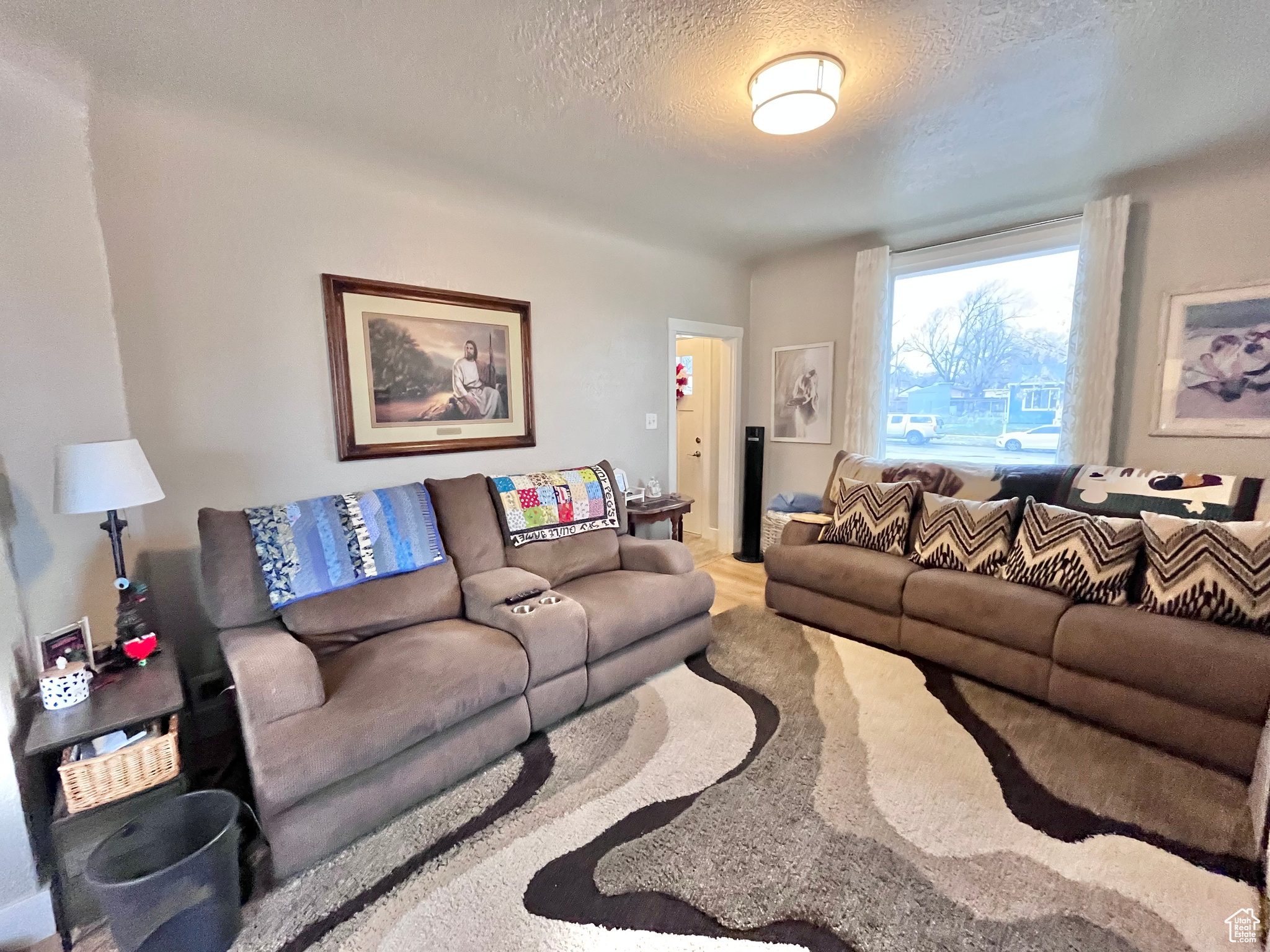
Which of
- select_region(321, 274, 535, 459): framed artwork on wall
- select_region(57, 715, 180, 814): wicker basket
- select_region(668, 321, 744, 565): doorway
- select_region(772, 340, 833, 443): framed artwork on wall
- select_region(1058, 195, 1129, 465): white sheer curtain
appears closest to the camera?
select_region(57, 715, 180, 814): wicker basket

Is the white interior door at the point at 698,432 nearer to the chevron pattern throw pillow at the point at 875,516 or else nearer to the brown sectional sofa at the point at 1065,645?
the chevron pattern throw pillow at the point at 875,516

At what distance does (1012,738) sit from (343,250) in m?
3.70

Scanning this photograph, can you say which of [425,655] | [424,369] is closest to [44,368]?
[424,369]

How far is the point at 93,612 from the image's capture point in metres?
1.90

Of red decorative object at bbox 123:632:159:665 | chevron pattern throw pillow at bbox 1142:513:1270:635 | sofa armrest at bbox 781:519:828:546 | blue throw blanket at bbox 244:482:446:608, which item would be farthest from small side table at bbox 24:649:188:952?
chevron pattern throw pillow at bbox 1142:513:1270:635

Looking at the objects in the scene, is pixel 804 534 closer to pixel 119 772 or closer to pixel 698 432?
pixel 698 432

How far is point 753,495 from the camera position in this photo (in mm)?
4629

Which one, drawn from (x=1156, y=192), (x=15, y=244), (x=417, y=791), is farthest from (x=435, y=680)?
(x=1156, y=192)

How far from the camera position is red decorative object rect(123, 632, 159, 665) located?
5.60ft

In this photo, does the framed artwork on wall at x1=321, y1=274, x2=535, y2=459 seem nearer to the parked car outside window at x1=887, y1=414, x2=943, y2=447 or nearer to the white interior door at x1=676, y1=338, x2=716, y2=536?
the white interior door at x1=676, y1=338, x2=716, y2=536

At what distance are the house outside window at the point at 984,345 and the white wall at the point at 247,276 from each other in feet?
8.96

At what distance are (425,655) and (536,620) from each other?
424 mm

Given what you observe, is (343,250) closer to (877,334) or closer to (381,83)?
(381,83)

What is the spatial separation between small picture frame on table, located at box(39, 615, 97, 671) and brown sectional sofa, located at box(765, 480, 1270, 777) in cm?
309
